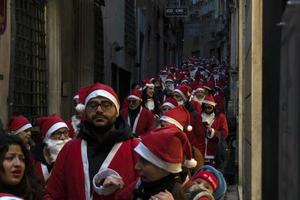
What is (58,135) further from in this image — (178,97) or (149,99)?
(149,99)

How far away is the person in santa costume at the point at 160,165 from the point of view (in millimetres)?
3361

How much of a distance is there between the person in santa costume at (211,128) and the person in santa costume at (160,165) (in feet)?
23.5

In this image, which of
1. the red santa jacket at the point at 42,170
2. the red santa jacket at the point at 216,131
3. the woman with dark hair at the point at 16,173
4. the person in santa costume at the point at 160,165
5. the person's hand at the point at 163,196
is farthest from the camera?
the red santa jacket at the point at 216,131

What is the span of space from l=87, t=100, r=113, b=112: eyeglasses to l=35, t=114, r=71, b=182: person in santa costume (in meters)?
0.92

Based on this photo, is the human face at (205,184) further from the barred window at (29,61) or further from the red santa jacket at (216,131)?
the red santa jacket at (216,131)

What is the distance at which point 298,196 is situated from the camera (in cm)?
184

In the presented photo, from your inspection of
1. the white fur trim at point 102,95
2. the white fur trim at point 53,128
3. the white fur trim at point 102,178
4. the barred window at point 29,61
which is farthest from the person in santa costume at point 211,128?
the white fur trim at point 102,178

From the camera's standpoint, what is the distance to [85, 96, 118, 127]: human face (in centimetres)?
446

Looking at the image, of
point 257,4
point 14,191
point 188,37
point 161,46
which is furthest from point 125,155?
point 188,37

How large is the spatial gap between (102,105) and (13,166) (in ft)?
3.25

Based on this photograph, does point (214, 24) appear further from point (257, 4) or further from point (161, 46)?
point (257, 4)

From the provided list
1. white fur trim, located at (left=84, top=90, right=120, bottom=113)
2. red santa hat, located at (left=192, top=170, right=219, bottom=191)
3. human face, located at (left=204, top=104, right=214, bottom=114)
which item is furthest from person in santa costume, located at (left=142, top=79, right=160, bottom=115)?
red santa hat, located at (left=192, top=170, right=219, bottom=191)

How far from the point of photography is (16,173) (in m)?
3.78

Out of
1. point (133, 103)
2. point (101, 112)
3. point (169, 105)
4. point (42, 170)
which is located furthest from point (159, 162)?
point (133, 103)
